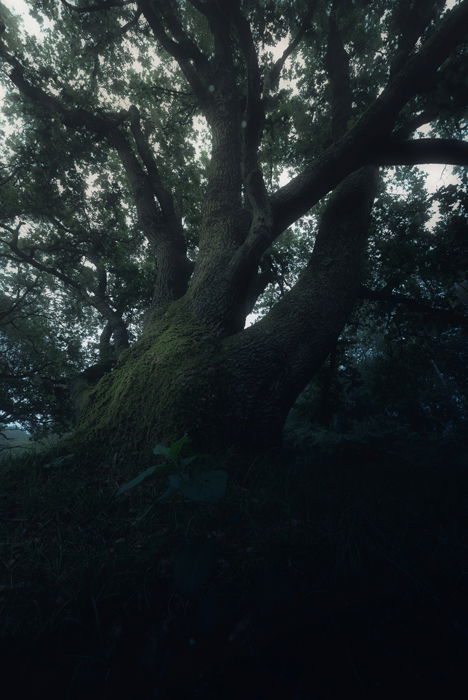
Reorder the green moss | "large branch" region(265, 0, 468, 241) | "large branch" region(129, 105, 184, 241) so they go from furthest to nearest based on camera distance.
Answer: "large branch" region(129, 105, 184, 241) < "large branch" region(265, 0, 468, 241) < the green moss

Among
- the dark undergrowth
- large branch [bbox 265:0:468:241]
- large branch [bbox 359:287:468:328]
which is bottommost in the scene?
the dark undergrowth

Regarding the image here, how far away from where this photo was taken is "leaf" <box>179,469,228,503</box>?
3.66 ft

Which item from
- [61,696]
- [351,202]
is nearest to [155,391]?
[61,696]

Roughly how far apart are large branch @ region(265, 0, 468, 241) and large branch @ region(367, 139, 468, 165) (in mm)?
140

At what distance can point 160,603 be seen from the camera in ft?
4.35

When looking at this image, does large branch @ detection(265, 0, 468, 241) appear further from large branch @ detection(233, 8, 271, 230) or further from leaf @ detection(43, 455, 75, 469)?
leaf @ detection(43, 455, 75, 469)

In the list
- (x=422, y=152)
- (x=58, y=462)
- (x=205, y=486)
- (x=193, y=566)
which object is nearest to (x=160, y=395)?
(x=58, y=462)

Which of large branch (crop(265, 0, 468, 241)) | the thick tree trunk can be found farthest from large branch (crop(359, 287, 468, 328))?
large branch (crop(265, 0, 468, 241))

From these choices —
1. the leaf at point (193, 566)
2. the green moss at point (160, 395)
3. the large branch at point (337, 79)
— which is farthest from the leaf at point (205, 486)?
the large branch at point (337, 79)

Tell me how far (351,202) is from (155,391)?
4031 millimetres

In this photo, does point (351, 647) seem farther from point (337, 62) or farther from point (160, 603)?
point (337, 62)

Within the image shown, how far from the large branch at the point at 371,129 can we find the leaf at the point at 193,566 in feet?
10.8

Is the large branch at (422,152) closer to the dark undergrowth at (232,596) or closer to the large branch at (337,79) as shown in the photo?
the large branch at (337,79)

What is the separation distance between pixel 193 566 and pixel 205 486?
27 centimetres
